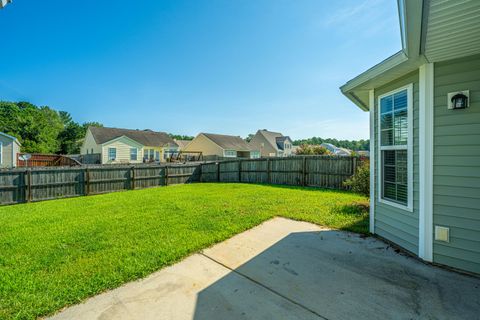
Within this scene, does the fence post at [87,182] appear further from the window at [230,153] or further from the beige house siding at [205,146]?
the window at [230,153]

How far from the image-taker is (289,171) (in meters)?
11.9

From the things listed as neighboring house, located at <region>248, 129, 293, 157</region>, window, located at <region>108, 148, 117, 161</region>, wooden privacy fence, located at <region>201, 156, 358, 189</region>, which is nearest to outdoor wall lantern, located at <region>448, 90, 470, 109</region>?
wooden privacy fence, located at <region>201, 156, 358, 189</region>

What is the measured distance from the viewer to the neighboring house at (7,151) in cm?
1573

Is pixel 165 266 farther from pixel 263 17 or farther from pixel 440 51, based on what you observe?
pixel 263 17

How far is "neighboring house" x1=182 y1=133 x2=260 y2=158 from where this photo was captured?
30.7m

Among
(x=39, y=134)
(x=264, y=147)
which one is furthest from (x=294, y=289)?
(x=39, y=134)

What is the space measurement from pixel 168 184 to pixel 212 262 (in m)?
10.7

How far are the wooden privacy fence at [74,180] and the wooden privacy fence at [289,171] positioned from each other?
10.6 ft

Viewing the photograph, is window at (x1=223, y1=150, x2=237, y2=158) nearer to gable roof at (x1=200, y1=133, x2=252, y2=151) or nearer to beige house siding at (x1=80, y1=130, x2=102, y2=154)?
gable roof at (x1=200, y1=133, x2=252, y2=151)

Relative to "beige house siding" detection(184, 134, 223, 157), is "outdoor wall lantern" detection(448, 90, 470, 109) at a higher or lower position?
lower

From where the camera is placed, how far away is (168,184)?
1309cm

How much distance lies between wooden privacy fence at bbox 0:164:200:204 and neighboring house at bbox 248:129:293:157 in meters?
25.0

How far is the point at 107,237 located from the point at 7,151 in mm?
18935

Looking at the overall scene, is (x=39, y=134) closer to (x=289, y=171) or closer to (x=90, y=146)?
(x=90, y=146)
